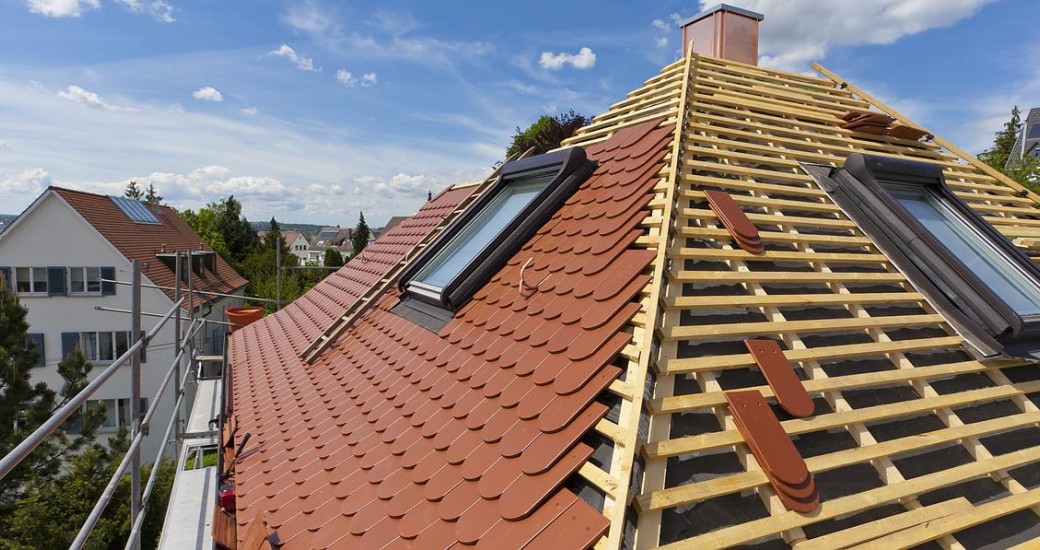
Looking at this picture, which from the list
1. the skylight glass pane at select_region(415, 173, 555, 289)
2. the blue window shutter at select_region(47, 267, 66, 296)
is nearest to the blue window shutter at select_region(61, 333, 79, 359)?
the blue window shutter at select_region(47, 267, 66, 296)

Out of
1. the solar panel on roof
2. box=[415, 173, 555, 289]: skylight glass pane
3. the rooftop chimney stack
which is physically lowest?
box=[415, 173, 555, 289]: skylight glass pane

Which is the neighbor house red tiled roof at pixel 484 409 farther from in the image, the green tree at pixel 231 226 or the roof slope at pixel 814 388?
the green tree at pixel 231 226

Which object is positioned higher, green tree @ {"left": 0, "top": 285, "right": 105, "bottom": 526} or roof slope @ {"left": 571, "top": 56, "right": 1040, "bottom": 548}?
roof slope @ {"left": 571, "top": 56, "right": 1040, "bottom": 548}

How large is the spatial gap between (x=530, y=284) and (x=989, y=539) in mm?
2795

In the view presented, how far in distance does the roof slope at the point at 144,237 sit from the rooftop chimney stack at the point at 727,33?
715 inches

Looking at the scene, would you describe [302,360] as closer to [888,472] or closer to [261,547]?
[261,547]

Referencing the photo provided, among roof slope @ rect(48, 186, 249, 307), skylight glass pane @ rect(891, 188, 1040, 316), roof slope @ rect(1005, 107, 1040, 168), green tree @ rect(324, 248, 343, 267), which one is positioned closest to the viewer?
skylight glass pane @ rect(891, 188, 1040, 316)

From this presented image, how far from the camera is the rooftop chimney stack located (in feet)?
20.3

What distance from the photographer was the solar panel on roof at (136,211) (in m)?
25.8

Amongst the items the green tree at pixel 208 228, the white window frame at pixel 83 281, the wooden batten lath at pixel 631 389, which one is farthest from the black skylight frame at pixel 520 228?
the green tree at pixel 208 228

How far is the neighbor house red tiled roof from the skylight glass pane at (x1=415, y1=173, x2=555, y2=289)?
1.42 feet

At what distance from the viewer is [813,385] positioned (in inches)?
110

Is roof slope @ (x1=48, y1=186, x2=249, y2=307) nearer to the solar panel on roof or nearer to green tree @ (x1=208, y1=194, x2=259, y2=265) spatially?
the solar panel on roof

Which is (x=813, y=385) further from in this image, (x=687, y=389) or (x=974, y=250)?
(x=974, y=250)
